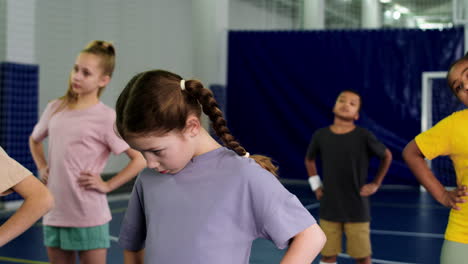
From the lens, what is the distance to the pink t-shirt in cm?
286

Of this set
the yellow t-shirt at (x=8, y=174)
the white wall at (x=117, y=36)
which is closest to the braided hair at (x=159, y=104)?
the yellow t-shirt at (x=8, y=174)

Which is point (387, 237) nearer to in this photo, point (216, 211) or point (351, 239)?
point (351, 239)

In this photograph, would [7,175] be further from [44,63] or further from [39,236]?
[44,63]

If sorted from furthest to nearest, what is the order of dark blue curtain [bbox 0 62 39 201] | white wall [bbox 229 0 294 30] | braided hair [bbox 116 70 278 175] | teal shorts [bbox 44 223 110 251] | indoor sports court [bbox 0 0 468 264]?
white wall [bbox 229 0 294 30] → indoor sports court [bbox 0 0 468 264] → dark blue curtain [bbox 0 62 39 201] → teal shorts [bbox 44 223 110 251] → braided hair [bbox 116 70 278 175]

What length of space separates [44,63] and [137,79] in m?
9.03

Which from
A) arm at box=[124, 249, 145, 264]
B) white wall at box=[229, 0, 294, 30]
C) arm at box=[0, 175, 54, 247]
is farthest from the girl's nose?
white wall at box=[229, 0, 294, 30]

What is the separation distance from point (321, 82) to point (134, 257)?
31.0ft

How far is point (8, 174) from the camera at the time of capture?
1.76 metres

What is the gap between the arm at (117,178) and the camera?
114 inches

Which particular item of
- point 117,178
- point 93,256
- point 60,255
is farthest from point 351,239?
point 60,255

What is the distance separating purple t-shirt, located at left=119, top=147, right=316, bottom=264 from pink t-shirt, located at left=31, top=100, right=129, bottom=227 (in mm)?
1324

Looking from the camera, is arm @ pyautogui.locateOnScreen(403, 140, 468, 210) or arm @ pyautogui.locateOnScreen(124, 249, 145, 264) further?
arm @ pyautogui.locateOnScreen(403, 140, 468, 210)

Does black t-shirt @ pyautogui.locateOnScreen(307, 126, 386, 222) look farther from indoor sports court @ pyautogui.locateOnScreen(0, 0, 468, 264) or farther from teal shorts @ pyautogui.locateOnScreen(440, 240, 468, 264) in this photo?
indoor sports court @ pyautogui.locateOnScreen(0, 0, 468, 264)

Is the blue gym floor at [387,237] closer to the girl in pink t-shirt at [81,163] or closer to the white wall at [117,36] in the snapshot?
the girl in pink t-shirt at [81,163]
